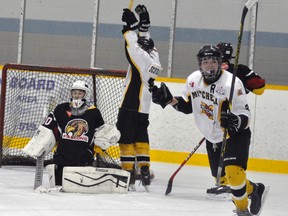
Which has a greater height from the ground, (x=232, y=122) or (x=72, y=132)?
(x=232, y=122)

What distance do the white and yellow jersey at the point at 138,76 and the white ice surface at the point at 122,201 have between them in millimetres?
599

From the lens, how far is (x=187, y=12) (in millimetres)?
9047

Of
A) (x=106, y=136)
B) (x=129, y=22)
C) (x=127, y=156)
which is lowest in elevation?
(x=127, y=156)

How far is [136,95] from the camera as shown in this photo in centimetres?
614

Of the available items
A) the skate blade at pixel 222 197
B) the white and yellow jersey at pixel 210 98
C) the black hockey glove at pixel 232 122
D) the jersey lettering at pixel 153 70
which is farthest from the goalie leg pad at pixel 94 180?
the black hockey glove at pixel 232 122

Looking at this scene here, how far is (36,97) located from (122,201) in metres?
2.42

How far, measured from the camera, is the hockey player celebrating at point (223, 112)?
4465 mm

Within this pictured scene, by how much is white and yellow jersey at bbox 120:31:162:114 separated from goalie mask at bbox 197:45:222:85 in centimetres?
125

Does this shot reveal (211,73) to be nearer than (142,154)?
Yes

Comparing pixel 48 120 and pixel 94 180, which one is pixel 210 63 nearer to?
pixel 94 180

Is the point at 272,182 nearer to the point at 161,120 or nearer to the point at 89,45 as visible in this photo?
the point at 161,120

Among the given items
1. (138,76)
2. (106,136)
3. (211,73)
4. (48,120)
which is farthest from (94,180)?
(211,73)

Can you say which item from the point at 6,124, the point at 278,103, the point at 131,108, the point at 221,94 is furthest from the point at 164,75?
the point at 221,94

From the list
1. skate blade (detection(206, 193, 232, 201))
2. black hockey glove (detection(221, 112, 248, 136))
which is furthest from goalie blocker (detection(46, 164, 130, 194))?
black hockey glove (detection(221, 112, 248, 136))
